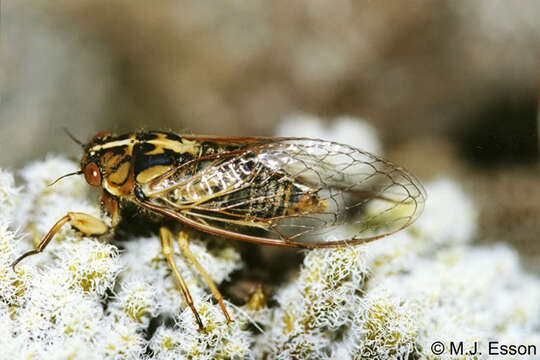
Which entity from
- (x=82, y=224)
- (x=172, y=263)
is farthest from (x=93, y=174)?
(x=172, y=263)

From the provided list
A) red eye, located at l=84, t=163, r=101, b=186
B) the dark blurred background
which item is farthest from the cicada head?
the dark blurred background

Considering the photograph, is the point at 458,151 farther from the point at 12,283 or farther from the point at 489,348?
the point at 12,283

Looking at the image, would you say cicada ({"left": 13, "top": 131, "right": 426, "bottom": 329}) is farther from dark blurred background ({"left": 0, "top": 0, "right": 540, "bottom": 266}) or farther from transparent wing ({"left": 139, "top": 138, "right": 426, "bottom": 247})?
dark blurred background ({"left": 0, "top": 0, "right": 540, "bottom": 266})

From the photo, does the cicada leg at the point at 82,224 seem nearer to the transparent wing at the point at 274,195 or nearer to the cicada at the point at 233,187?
the cicada at the point at 233,187

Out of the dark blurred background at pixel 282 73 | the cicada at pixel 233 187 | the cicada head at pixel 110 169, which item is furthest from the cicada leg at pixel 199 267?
the dark blurred background at pixel 282 73

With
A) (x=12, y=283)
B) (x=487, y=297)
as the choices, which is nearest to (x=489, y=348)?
(x=487, y=297)

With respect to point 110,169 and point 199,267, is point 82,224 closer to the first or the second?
point 110,169
